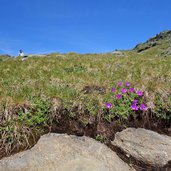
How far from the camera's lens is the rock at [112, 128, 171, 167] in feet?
14.0

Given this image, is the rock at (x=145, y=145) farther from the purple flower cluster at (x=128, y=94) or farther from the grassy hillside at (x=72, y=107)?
the purple flower cluster at (x=128, y=94)

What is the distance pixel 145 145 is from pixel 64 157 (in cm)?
167

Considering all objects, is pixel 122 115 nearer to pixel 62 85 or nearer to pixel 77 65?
pixel 62 85

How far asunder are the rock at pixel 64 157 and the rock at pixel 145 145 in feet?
1.17

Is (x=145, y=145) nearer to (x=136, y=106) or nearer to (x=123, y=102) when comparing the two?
(x=136, y=106)

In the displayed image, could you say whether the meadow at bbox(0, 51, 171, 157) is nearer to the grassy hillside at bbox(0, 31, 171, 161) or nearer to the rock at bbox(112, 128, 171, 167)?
the grassy hillside at bbox(0, 31, 171, 161)

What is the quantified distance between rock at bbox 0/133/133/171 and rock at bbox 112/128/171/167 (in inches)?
14.1

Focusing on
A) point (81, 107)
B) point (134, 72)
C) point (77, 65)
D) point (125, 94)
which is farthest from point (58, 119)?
point (77, 65)

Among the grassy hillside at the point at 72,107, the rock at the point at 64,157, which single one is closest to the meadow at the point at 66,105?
the grassy hillside at the point at 72,107

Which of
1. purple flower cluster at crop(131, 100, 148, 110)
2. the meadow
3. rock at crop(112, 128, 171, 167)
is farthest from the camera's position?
purple flower cluster at crop(131, 100, 148, 110)

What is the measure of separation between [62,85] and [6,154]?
→ 9.29 ft

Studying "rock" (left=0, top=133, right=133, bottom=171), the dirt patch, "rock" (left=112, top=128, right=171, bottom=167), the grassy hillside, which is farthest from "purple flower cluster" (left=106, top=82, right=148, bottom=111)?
"rock" (left=0, top=133, right=133, bottom=171)

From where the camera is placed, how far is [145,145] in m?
4.45

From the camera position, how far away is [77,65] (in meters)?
10.2
